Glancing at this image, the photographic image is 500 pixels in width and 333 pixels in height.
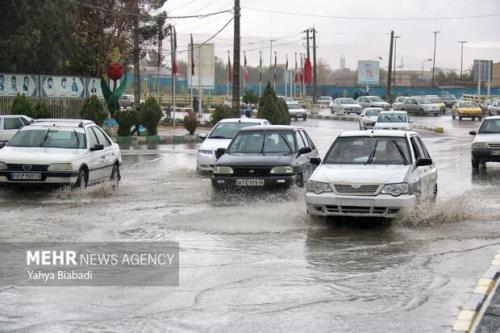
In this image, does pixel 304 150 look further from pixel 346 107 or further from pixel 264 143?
pixel 346 107

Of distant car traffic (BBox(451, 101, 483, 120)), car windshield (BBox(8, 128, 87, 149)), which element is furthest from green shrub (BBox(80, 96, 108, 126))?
distant car traffic (BBox(451, 101, 483, 120))

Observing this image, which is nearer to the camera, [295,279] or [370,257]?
[295,279]

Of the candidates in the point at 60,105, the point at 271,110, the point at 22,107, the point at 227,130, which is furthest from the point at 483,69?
the point at 227,130

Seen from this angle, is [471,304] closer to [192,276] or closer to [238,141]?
[192,276]

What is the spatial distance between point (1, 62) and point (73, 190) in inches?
916

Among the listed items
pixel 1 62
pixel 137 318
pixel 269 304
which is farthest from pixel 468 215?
pixel 1 62

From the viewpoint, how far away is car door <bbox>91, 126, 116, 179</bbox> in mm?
16066

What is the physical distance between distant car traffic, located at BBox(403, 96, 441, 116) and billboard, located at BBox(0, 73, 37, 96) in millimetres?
42093

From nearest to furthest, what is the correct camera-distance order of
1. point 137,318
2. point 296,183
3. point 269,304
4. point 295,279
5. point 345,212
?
point 137,318, point 269,304, point 295,279, point 345,212, point 296,183

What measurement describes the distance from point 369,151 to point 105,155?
6210 millimetres

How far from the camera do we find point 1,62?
1412 inches

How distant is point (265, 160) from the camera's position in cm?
1470

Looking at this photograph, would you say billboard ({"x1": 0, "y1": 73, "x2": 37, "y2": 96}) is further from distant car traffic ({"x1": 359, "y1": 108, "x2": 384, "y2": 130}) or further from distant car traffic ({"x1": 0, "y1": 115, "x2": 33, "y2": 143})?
distant car traffic ({"x1": 359, "y1": 108, "x2": 384, "y2": 130})

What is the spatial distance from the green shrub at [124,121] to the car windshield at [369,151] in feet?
74.8
